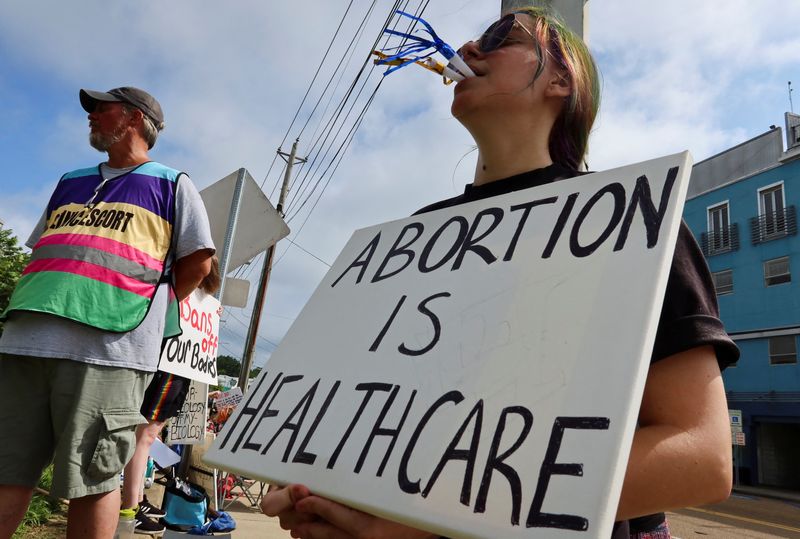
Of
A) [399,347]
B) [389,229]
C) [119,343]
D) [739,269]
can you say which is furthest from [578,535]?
[739,269]

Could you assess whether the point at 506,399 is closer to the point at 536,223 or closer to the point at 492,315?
the point at 492,315

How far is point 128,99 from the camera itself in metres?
2.28

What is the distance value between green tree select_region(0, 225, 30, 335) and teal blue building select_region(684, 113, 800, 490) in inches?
834

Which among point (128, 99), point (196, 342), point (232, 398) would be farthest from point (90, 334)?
point (232, 398)

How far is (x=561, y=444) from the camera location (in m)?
0.71

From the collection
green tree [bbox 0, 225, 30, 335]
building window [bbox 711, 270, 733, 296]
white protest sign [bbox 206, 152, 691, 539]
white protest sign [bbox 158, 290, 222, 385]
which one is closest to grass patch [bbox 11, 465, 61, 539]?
white protest sign [bbox 158, 290, 222, 385]

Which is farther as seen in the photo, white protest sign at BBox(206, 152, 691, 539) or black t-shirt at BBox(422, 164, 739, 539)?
black t-shirt at BBox(422, 164, 739, 539)

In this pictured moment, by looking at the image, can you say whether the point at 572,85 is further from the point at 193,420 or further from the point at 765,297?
the point at 765,297

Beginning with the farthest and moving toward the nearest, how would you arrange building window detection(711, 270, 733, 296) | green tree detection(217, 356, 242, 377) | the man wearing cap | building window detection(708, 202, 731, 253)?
green tree detection(217, 356, 242, 377)
building window detection(708, 202, 731, 253)
building window detection(711, 270, 733, 296)
the man wearing cap

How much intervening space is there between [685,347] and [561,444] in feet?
0.89

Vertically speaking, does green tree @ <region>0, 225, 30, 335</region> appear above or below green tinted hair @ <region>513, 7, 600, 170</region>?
above

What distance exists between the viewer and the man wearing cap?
1735mm

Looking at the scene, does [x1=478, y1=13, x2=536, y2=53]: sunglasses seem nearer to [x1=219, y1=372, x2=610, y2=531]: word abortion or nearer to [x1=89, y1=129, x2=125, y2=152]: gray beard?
[x1=219, y1=372, x2=610, y2=531]: word abortion

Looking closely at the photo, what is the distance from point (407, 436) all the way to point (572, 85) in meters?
0.94
